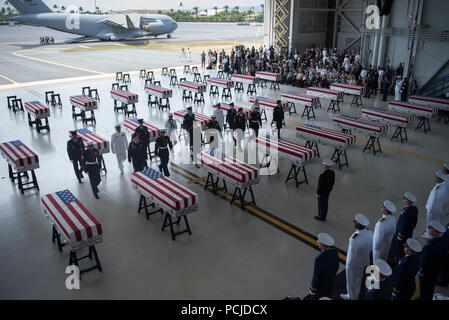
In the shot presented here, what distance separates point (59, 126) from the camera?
16.4m

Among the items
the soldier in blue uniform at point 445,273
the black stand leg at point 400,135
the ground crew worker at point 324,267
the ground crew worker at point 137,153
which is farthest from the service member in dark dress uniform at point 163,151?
the black stand leg at point 400,135

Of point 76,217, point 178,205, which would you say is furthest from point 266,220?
point 76,217

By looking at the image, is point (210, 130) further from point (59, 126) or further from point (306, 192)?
point (59, 126)

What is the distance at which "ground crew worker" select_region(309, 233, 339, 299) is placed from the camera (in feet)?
17.5

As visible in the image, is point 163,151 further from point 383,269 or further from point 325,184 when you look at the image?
point 383,269

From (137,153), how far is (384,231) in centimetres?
677

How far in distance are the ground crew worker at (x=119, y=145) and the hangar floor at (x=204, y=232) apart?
21.7 inches

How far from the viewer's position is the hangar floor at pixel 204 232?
6535 millimetres

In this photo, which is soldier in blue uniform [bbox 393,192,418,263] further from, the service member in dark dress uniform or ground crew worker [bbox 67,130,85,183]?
ground crew worker [bbox 67,130,85,183]

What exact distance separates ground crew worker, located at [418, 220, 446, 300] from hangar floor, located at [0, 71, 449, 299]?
1931mm

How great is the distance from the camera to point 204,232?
27.0ft

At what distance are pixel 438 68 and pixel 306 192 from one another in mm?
16067

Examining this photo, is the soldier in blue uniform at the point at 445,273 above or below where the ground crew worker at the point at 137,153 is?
below

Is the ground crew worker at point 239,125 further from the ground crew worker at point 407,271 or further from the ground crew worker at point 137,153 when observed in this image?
the ground crew worker at point 407,271
